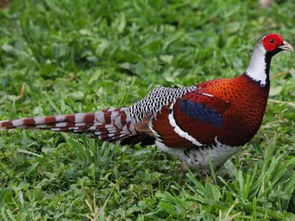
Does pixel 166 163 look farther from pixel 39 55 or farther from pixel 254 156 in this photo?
pixel 39 55

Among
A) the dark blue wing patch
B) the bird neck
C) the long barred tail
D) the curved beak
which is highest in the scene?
the curved beak

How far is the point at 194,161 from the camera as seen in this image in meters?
5.21

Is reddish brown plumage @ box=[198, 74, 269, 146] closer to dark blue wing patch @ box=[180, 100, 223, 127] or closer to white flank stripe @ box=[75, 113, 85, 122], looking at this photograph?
dark blue wing patch @ box=[180, 100, 223, 127]

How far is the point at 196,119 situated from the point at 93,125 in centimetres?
75

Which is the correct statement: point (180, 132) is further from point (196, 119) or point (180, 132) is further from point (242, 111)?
point (242, 111)

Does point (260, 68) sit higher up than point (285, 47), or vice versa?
point (285, 47)

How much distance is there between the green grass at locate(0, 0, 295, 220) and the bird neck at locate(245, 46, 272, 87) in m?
0.45

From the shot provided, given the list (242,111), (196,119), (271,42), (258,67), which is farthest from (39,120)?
(271,42)

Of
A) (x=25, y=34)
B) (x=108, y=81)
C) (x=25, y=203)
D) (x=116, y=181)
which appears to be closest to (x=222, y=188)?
(x=116, y=181)

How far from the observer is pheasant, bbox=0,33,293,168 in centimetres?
501

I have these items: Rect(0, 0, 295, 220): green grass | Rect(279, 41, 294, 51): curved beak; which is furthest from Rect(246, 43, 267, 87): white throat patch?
Rect(0, 0, 295, 220): green grass

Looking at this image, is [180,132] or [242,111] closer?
[242,111]

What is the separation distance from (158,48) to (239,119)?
2738 millimetres

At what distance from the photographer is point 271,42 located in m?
5.14
